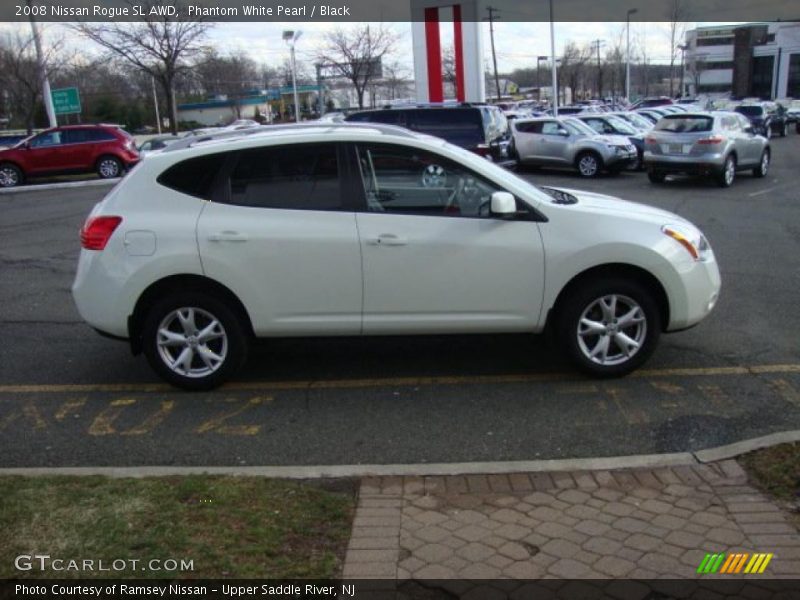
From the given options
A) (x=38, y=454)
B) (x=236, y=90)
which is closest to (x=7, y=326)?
(x=38, y=454)

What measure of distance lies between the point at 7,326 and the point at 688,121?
49.6 ft

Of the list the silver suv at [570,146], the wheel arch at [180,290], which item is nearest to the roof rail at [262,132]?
the wheel arch at [180,290]

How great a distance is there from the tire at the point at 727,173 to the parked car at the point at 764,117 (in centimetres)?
1163

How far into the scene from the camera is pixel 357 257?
510 centimetres

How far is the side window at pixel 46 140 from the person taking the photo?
73.6 feet

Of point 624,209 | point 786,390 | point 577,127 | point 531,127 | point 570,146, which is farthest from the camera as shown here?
point 531,127

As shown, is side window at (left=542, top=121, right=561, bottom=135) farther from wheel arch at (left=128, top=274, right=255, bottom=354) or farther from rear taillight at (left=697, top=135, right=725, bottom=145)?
wheel arch at (left=128, top=274, right=255, bottom=354)

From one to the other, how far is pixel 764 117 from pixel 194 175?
112 ft

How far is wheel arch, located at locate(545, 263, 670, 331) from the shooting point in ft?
17.1

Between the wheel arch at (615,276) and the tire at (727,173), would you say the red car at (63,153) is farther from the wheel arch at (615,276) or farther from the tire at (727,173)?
the wheel arch at (615,276)

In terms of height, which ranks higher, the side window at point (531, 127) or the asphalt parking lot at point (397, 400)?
the side window at point (531, 127)

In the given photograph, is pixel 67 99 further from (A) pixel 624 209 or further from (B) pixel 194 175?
(A) pixel 624 209

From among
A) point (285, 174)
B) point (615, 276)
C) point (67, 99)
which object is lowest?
point (615, 276)

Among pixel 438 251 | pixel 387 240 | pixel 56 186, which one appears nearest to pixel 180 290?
pixel 387 240
